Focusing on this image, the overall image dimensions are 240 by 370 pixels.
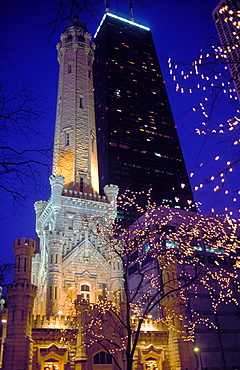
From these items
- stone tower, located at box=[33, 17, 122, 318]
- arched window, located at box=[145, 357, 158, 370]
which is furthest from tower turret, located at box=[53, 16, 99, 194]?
arched window, located at box=[145, 357, 158, 370]

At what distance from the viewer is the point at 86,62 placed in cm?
5175

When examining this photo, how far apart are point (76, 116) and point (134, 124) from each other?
9275 cm

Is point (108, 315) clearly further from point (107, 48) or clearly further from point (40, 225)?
point (107, 48)

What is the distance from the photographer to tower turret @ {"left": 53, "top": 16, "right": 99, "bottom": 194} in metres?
41.4

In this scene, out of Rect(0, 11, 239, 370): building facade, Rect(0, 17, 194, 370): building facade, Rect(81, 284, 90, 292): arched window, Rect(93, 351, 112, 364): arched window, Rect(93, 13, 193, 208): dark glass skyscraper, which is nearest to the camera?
Rect(0, 11, 239, 370): building facade

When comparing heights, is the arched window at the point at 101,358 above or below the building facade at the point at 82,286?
below

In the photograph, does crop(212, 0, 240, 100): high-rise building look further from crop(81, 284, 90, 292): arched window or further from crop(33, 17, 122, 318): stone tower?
crop(81, 284, 90, 292): arched window

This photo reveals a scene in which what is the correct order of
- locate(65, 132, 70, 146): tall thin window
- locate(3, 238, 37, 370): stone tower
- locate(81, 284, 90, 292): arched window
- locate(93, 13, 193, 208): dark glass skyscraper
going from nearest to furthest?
locate(3, 238, 37, 370): stone tower < locate(81, 284, 90, 292): arched window < locate(65, 132, 70, 146): tall thin window < locate(93, 13, 193, 208): dark glass skyscraper

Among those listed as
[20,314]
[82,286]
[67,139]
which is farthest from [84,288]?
[67,139]

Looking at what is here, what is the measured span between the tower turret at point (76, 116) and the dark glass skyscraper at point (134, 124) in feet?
233

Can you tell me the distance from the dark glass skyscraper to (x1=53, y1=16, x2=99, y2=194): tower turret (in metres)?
71.1

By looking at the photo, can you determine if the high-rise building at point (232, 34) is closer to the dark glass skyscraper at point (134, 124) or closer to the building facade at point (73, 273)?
the building facade at point (73, 273)

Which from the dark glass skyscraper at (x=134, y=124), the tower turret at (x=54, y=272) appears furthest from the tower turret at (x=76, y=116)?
the dark glass skyscraper at (x=134, y=124)

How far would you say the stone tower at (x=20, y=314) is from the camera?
77.1ft
